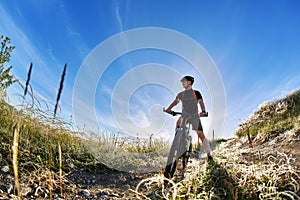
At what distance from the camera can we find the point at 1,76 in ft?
21.2

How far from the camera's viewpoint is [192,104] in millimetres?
5793

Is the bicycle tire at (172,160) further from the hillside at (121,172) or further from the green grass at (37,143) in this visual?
the green grass at (37,143)

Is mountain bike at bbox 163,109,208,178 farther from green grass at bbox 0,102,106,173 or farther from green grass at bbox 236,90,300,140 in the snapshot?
green grass at bbox 236,90,300,140

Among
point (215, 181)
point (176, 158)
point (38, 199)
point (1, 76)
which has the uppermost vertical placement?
point (1, 76)

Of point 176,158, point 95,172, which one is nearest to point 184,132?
point 176,158

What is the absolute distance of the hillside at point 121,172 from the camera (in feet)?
11.0

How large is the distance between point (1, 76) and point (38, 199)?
12.1 ft

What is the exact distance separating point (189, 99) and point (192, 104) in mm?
142

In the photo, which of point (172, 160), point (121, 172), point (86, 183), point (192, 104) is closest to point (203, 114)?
point (192, 104)

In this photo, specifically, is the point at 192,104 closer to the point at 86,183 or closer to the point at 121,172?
the point at 121,172

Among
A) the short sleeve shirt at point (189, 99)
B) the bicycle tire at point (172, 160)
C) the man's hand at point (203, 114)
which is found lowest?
the bicycle tire at point (172, 160)

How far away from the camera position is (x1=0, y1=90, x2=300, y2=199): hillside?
335 centimetres

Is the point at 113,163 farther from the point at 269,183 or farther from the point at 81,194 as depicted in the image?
the point at 269,183

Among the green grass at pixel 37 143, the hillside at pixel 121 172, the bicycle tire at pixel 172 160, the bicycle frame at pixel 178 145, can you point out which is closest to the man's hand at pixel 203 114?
the bicycle frame at pixel 178 145
